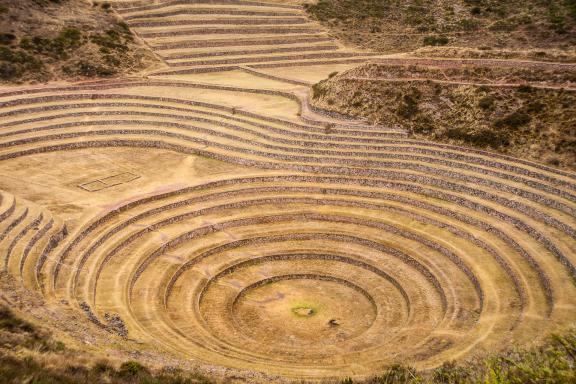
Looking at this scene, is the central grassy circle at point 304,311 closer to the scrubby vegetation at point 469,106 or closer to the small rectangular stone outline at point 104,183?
the small rectangular stone outline at point 104,183

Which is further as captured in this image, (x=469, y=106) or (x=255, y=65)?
(x=255, y=65)

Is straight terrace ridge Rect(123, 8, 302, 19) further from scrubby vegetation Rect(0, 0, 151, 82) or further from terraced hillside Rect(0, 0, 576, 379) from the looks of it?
terraced hillside Rect(0, 0, 576, 379)

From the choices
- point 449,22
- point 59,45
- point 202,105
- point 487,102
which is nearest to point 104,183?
point 202,105

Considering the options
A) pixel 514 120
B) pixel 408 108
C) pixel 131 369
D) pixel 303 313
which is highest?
pixel 514 120

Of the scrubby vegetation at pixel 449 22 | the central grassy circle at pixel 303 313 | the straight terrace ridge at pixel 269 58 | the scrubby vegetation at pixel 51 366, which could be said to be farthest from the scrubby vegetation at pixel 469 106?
the scrubby vegetation at pixel 51 366

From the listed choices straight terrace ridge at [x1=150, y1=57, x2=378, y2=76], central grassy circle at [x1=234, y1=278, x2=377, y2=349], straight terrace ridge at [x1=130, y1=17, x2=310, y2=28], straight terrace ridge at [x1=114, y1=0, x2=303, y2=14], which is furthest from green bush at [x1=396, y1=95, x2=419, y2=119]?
straight terrace ridge at [x1=114, y1=0, x2=303, y2=14]

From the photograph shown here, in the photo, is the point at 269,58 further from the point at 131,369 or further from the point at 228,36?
the point at 131,369
